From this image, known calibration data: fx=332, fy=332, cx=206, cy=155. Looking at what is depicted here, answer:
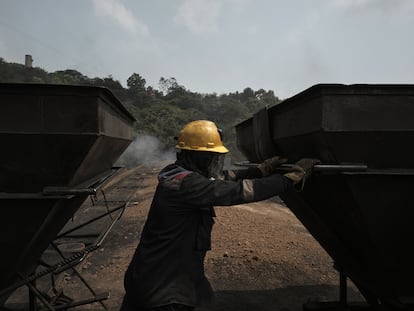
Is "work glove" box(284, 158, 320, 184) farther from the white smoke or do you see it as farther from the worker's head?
the white smoke

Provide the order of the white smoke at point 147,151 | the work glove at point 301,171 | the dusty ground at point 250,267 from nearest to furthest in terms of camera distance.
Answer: the work glove at point 301,171 < the dusty ground at point 250,267 < the white smoke at point 147,151

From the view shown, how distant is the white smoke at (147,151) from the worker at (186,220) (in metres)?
36.2

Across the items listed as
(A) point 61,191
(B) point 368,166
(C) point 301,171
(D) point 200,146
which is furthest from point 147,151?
(B) point 368,166

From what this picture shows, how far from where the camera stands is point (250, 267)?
6.00m

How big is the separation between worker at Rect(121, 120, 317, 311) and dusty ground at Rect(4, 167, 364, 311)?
245 cm

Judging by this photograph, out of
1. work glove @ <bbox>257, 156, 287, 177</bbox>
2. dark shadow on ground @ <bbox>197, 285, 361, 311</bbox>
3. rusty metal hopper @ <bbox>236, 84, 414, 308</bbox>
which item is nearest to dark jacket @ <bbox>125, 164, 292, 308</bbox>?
rusty metal hopper @ <bbox>236, 84, 414, 308</bbox>

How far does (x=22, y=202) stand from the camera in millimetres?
2691

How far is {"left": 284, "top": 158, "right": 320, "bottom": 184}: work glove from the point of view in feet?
8.16

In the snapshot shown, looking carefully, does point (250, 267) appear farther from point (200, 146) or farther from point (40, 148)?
point (40, 148)

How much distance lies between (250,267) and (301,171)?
3974 millimetres

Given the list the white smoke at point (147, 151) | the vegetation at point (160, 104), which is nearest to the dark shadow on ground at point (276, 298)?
the white smoke at point (147, 151)

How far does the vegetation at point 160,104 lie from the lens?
179 ft

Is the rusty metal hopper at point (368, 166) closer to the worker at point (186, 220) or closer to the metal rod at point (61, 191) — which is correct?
the worker at point (186, 220)

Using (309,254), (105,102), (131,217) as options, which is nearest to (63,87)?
(105,102)
